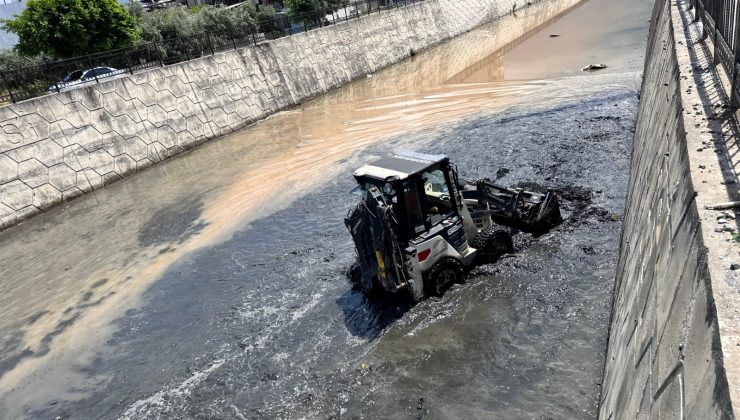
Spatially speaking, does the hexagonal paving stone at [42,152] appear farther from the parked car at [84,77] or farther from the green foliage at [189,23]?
the green foliage at [189,23]

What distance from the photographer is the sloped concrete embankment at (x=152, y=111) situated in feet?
52.5

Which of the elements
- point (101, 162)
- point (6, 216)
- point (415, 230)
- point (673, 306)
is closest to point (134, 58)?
point (101, 162)

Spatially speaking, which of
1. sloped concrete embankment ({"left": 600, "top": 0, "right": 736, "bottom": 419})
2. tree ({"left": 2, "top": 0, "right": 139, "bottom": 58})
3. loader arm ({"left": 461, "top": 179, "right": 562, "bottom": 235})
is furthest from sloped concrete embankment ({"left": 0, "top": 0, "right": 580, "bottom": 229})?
sloped concrete embankment ({"left": 600, "top": 0, "right": 736, "bottom": 419})

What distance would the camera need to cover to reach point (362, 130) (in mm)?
19094

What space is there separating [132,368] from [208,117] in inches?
582

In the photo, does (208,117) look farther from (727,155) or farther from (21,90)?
(727,155)

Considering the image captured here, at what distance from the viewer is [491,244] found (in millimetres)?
8883

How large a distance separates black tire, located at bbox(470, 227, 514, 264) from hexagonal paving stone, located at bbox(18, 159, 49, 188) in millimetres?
14086

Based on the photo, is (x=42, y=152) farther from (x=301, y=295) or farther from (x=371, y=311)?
(x=371, y=311)

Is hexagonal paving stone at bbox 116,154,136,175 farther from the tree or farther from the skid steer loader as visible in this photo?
the skid steer loader

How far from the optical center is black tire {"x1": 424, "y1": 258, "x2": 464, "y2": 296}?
8.05 m

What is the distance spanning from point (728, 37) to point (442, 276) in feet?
15.8

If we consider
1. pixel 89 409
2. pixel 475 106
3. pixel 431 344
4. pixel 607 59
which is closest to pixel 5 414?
pixel 89 409

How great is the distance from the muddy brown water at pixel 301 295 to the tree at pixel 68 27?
951cm
